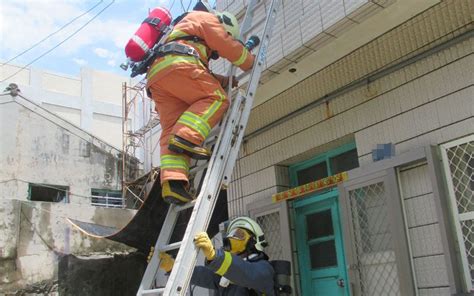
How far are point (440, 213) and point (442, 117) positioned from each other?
2.51ft

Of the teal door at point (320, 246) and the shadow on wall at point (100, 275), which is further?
the shadow on wall at point (100, 275)


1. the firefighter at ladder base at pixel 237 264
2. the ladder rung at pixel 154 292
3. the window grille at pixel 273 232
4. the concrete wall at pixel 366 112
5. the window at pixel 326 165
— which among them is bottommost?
the ladder rung at pixel 154 292

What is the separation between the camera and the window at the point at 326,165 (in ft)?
16.0

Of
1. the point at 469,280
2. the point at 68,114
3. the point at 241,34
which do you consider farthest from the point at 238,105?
the point at 68,114

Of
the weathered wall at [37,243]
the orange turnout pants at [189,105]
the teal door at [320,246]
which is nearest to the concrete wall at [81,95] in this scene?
the weathered wall at [37,243]

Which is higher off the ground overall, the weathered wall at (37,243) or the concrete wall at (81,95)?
the concrete wall at (81,95)

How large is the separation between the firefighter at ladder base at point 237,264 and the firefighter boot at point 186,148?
647mm

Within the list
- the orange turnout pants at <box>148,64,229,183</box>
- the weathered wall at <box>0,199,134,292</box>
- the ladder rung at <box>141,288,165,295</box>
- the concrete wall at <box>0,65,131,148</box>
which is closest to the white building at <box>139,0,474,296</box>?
the orange turnout pants at <box>148,64,229,183</box>

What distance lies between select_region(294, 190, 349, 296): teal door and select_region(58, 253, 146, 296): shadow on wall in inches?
276

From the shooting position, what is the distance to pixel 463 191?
3.59 metres

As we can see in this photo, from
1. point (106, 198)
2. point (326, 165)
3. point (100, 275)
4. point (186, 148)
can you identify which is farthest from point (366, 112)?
point (106, 198)

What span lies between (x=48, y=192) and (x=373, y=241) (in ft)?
38.6

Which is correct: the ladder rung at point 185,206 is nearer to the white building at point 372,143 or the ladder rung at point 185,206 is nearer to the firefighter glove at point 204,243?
the firefighter glove at point 204,243

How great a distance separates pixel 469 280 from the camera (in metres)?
3.41
